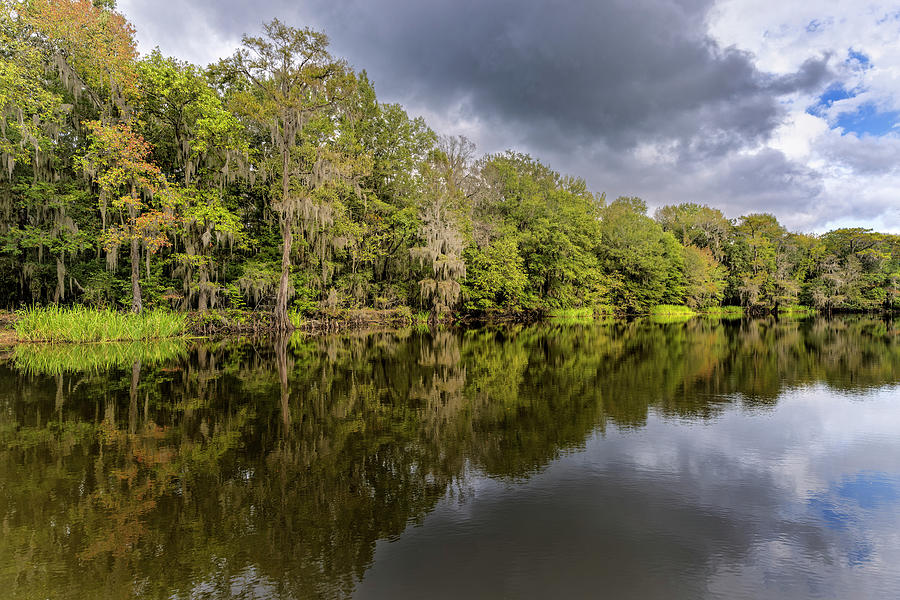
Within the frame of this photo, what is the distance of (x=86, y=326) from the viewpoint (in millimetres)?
17812

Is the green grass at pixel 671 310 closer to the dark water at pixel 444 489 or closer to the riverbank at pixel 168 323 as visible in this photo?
the riverbank at pixel 168 323

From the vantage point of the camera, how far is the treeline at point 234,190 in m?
19.3

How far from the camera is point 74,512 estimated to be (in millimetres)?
4398

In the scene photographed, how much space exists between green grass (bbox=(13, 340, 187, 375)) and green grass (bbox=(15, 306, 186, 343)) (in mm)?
588

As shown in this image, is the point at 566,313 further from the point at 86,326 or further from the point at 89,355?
the point at 89,355

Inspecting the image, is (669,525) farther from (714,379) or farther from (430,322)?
(430,322)

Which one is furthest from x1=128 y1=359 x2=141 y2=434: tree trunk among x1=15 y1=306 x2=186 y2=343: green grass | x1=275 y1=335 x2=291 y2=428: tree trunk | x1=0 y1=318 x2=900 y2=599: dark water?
x1=15 y1=306 x2=186 y2=343: green grass

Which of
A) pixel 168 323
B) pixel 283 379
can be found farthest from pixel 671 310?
pixel 283 379

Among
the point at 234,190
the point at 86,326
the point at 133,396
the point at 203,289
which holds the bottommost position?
the point at 133,396

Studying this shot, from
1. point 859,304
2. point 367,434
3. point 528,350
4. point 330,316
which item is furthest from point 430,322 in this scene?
point 859,304

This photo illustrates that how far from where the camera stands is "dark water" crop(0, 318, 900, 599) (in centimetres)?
350

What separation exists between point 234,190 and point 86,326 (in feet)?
38.8

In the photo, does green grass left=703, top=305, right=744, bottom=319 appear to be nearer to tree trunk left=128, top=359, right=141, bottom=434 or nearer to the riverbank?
the riverbank

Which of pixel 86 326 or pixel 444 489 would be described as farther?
pixel 86 326
